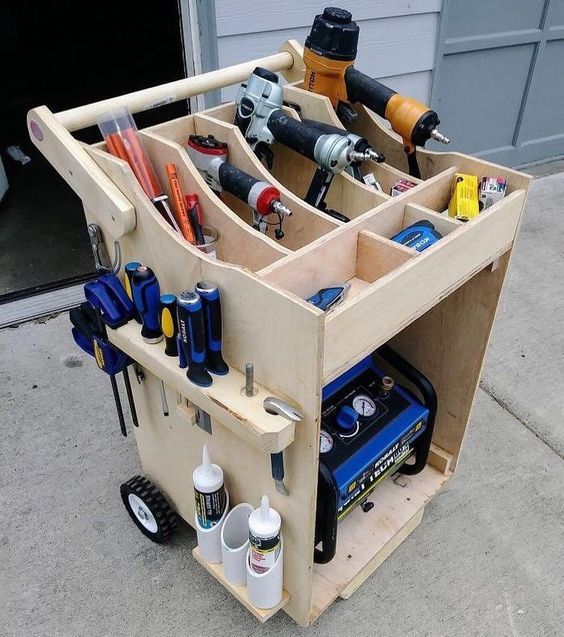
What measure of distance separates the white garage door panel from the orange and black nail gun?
1116 millimetres

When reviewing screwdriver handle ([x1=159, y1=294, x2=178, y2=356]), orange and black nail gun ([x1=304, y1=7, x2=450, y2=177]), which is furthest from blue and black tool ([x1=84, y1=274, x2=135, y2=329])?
orange and black nail gun ([x1=304, y1=7, x2=450, y2=177])

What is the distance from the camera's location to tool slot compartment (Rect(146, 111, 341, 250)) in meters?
1.28

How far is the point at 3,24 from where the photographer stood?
6.89 meters

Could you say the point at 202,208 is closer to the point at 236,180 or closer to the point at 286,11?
the point at 236,180

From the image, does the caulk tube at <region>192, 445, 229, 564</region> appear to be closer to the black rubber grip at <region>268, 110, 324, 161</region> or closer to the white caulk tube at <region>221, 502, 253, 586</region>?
the white caulk tube at <region>221, 502, 253, 586</region>

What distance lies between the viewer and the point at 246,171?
1.39 metres

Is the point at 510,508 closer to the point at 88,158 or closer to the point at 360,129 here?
the point at 360,129

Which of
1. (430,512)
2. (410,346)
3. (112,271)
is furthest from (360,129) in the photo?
(430,512)

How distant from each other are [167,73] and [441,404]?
583 centimetres

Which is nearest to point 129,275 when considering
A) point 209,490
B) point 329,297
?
point 329,297

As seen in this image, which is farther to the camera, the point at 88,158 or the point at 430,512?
the point at 430,512

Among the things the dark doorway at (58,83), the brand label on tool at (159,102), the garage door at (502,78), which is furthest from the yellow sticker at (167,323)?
the garage door at (502,78)

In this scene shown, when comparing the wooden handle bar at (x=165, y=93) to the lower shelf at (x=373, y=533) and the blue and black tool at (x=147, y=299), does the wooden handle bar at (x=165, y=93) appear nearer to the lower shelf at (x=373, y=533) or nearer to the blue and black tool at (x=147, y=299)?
the blue and black tool at (x=147, y=299)

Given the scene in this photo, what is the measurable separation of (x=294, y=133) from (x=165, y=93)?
0.40m
